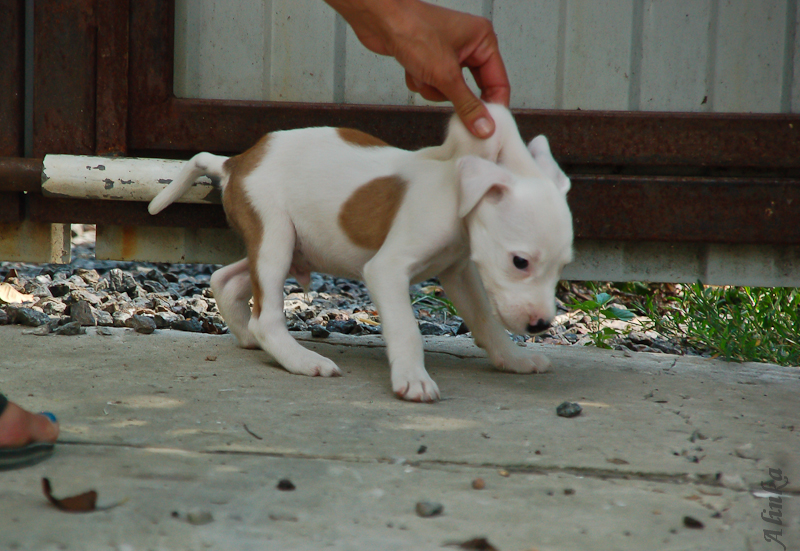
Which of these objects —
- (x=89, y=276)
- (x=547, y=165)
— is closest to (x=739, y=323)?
(x=547, y=165)

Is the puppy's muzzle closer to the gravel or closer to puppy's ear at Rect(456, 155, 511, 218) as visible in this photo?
puppy's ear at Rect(456, 155, 511, 218)

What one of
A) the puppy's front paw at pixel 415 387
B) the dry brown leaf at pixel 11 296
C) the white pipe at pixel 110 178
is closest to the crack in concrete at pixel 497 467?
the puppy's front paw at pixel 415 387

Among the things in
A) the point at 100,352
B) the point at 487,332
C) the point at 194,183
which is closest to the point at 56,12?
the point at 194,183

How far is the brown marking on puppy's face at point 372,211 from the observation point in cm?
254

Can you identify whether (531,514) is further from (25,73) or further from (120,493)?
(25,73)

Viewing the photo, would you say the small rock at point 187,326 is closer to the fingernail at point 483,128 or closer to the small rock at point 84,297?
the small rock at point 84,297

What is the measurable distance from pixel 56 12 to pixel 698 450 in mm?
3031

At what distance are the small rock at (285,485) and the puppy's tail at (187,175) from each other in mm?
1568

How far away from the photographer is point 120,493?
145 cm

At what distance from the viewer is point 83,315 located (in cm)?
323

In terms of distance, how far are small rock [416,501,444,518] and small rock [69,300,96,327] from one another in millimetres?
2206

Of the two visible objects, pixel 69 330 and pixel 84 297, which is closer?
pixel 69 330

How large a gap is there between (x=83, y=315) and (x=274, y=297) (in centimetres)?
109

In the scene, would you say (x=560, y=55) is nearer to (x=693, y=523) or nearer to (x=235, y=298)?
(x=235, y=298)
